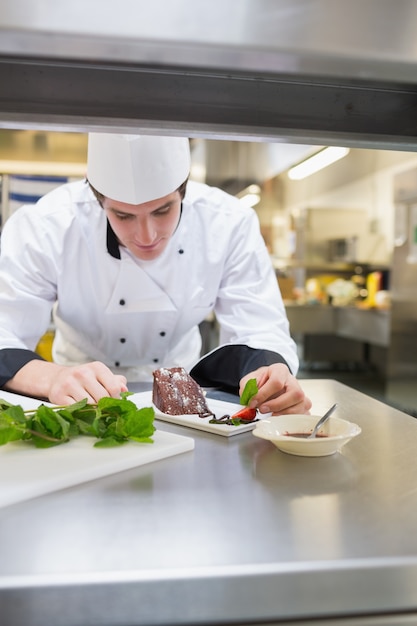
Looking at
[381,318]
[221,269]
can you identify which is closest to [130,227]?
[221,269]

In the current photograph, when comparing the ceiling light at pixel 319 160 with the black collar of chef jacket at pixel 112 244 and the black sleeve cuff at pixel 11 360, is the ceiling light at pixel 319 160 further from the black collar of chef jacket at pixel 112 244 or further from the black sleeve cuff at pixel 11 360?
the black sleeve cuff at pixel 11 360

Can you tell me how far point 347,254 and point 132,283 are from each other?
509 cm

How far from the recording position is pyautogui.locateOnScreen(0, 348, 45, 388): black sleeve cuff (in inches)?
53.0

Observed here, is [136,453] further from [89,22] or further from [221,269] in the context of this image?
[221,269]

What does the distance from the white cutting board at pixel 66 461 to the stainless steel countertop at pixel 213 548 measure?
18mm

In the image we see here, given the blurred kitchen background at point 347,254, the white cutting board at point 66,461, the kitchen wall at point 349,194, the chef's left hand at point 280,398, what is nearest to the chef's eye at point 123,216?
the chef's left hand at point 280,398

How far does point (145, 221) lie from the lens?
5.05 feet

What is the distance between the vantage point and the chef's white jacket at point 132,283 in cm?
164

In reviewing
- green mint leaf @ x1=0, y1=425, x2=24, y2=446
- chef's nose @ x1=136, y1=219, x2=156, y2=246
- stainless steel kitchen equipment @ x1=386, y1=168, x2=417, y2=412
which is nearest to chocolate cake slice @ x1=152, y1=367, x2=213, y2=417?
green mint leaf @ x1=0, y1=425, x2=24, y2=446

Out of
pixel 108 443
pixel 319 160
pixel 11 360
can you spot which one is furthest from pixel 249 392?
pixel 319 160

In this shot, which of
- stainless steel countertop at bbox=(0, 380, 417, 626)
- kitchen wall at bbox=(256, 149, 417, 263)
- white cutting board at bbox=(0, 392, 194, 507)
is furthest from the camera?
kitchen wall at bbox=(256, 149, 417, 263)

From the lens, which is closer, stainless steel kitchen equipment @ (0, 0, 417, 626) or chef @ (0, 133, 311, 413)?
stainless steel kitchen equipment @ (0, 0, 417, 626)

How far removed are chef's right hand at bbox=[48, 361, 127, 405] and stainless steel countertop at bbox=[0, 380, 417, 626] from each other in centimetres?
28

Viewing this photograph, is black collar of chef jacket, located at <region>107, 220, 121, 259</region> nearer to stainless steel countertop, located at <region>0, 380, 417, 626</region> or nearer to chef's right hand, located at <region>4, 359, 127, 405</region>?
chef's right hand, located at <region>4, 359, 127, 405</region>
